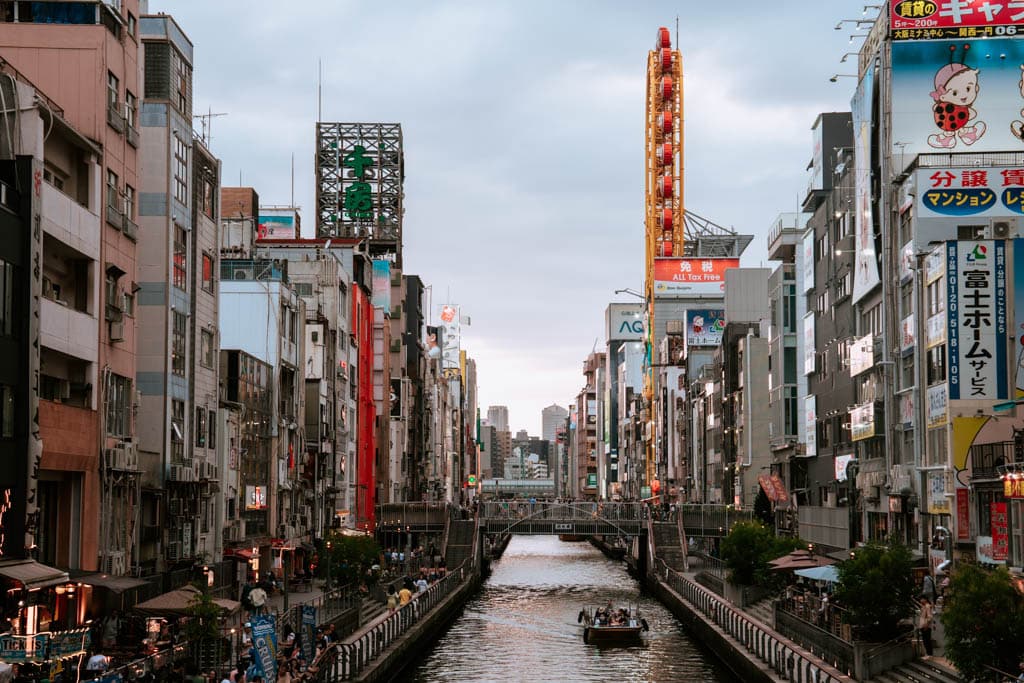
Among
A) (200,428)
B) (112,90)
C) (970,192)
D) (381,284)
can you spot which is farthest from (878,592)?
(381,284)

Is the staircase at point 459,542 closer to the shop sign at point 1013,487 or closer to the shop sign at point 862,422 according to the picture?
the shop sign at point 862,422

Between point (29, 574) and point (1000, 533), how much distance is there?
2999 cm

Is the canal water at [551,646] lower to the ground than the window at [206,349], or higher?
lower

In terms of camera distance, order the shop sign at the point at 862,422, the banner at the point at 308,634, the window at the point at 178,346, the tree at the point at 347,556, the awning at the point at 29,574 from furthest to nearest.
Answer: the tree at the point at 347,556 → the shop sign at the point at 862,422 → the window at the point at 178,346 → the banner at the point at 308,634 → the awning at the point at 29,574

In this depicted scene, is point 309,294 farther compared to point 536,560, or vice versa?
point 536,560

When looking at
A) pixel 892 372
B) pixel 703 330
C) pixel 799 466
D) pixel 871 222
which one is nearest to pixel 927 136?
pixel 871 222

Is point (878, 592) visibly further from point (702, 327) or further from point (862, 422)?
point (702, 327)

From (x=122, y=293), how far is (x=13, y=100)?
11602 mm

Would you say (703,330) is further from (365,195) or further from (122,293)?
(122,293)

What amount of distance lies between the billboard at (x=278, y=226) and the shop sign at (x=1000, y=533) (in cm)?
7980

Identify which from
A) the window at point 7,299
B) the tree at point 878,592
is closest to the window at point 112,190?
the window at point 7,299

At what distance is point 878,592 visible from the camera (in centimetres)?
4431

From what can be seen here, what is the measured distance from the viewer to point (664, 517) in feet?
371

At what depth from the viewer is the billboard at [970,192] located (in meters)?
58.3
